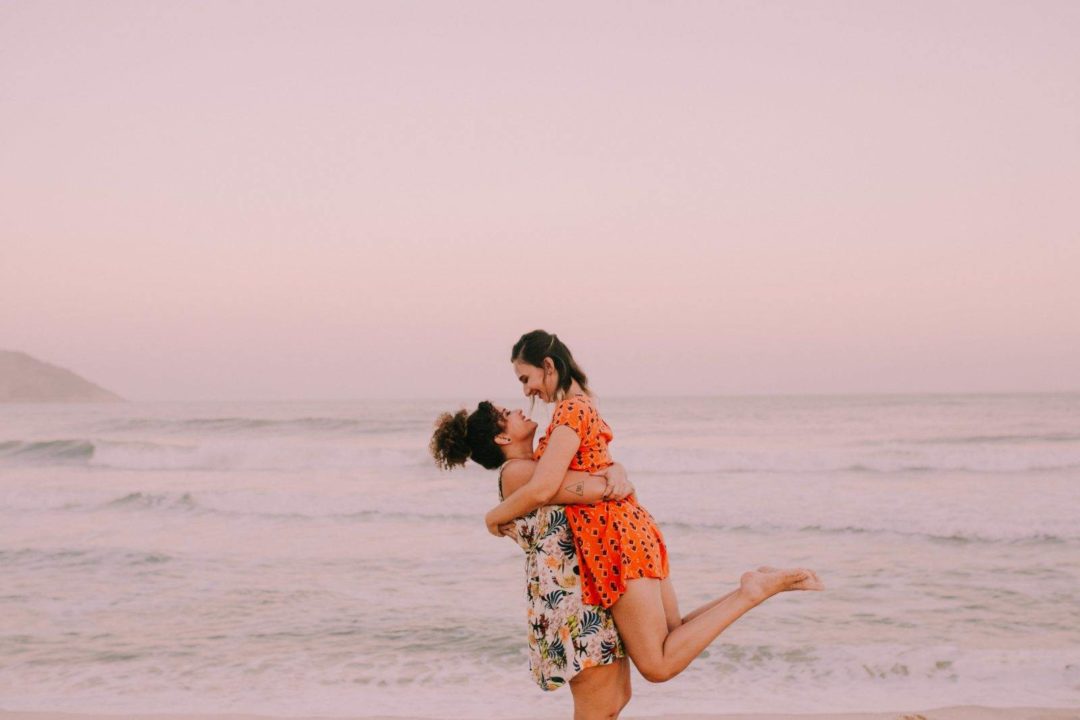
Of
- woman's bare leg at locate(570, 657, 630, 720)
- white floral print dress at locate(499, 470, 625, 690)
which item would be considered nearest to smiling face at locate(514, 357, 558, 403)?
white floral print dress at locate(499, 470, 625, 690)

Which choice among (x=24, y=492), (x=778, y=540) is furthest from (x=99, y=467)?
(x=778, y=540)

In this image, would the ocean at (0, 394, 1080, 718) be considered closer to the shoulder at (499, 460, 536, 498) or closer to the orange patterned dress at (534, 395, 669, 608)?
the orange patterned dress at (534, 395, 669, 608)

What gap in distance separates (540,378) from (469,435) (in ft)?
1.18

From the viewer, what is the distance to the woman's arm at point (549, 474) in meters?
3.40

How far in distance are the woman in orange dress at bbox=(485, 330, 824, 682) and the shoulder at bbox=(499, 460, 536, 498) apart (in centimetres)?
4

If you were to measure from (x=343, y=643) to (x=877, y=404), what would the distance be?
1521 inches

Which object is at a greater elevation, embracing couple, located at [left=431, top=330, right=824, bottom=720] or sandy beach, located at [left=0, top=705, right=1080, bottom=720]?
embracing couple, located at [left=431, top=330, right=824, bottom=720]

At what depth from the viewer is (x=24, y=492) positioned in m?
17.8

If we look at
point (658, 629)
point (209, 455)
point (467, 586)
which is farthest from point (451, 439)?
point (209, 455)

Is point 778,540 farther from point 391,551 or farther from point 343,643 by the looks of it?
point 343,643

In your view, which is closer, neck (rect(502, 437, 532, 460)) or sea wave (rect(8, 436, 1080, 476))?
neck (rect(502, 437, 532, 460))

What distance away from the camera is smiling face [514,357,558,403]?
3.59 metres

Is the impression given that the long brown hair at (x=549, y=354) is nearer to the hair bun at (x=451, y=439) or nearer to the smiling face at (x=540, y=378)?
the smiling face at (x=540, y=378)

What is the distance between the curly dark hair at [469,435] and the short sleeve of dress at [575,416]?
10.5 inches
